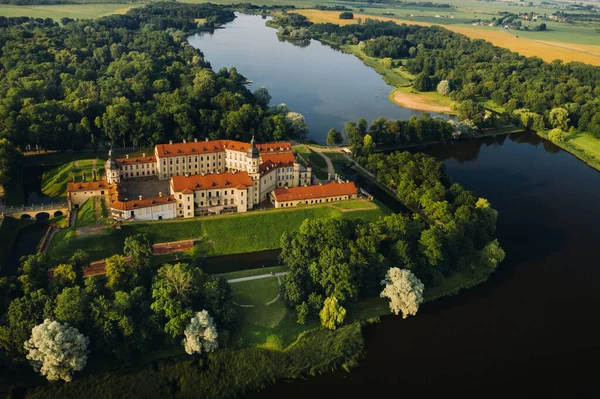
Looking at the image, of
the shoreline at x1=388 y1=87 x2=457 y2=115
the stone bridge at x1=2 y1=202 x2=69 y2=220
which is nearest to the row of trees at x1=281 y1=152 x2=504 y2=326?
the stone bridge at x1=2 y1=202 x2=69 y2=220

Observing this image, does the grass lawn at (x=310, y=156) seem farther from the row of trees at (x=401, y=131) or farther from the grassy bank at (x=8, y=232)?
the grassy bank at (x=8, y=232)

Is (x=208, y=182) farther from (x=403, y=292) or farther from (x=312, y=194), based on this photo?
(x=403, y=292)

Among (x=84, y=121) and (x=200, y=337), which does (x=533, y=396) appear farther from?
(x=84, y=121)

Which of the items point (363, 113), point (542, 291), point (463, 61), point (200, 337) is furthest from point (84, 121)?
point (463, 61)

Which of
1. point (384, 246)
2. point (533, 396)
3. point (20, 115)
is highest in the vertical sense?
point (20, 115)

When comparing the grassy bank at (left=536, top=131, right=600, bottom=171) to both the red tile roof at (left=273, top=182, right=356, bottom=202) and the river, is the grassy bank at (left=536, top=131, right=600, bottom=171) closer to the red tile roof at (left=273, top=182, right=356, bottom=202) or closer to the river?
the river

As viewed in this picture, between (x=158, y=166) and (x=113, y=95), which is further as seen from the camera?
(x=113, y=95)
